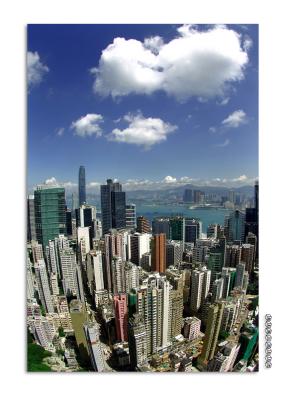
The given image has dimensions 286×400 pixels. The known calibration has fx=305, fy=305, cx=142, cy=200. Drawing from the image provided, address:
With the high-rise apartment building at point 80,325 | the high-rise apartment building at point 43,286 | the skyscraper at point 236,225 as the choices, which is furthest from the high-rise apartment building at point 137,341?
the skyscraper at point 236,225

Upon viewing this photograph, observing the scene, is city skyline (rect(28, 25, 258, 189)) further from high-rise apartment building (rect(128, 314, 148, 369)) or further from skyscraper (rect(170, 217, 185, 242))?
high-rise apartment building (rect(128, 314, 148, 369))

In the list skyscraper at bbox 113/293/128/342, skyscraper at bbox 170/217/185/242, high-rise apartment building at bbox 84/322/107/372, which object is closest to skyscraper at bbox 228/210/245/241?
skyscraper at bbox 170/217/185/242

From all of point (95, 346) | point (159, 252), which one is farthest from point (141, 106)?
point (95, 346)

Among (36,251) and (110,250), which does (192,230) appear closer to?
(110,250)

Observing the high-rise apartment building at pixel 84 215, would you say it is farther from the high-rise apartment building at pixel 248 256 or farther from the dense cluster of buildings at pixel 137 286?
the high-rise apartment building at pixel 248 256
